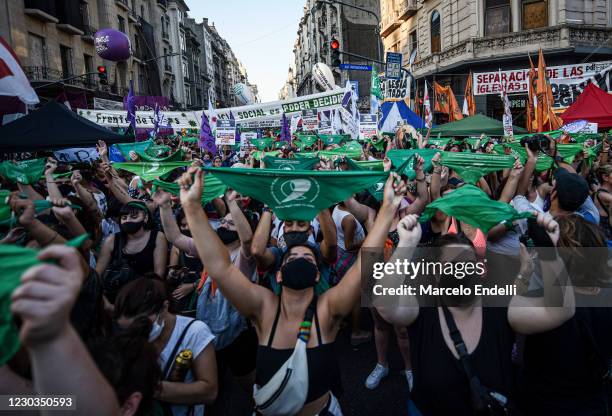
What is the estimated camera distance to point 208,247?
86.8 inches

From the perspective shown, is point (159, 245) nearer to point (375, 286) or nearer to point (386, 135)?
point (375, 286)

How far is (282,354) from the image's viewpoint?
2.22 meters

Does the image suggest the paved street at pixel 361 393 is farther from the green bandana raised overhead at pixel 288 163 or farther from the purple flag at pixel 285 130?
the purple flag at pixel 285 130

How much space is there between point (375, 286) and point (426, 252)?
479 mm

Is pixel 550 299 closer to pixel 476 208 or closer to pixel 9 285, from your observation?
pixel 476 208

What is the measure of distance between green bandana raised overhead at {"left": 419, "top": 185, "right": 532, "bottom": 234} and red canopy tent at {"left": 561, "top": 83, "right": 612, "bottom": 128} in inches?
346

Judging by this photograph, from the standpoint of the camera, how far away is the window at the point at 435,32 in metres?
24.0

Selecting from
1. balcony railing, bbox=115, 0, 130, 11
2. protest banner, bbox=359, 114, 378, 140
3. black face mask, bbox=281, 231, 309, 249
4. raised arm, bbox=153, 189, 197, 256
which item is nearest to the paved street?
raised arm, bbox=153, 189, 197, 256

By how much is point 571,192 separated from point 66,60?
31.4m

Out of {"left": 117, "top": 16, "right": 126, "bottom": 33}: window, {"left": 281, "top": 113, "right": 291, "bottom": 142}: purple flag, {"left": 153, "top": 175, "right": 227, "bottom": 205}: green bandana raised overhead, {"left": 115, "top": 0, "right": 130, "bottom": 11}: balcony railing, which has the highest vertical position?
{"left": 115, "top": 0, "right": 130, "bottom": 11}: balcony railing

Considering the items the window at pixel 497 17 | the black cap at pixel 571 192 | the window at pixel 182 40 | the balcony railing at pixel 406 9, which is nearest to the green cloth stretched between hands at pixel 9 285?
the black cap at pixel 571 192

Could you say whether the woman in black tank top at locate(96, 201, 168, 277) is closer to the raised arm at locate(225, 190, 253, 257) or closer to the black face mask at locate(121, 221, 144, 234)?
the black face mask at locate(121, 221, 144, 234)

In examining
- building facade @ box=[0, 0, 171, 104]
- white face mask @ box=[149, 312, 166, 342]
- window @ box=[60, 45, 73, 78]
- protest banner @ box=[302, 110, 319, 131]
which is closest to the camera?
white face mask @ box=[149, 312, 166, 342]

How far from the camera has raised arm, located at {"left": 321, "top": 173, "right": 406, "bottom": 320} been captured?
226cm
